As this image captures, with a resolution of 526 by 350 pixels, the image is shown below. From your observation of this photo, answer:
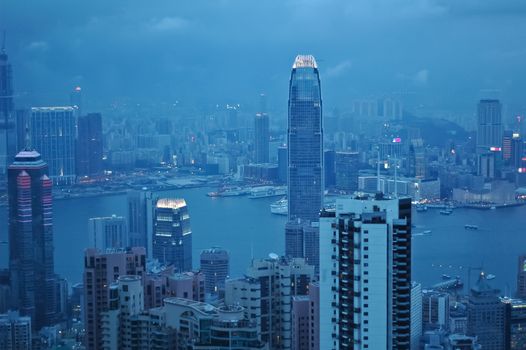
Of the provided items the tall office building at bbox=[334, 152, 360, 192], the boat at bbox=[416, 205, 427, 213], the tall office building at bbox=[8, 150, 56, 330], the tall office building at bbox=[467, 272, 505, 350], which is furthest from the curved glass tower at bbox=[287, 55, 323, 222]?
the tall office building at bbox=[467, 272, 505, 350]

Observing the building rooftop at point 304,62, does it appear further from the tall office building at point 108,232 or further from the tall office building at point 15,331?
the tall office building at point 15,331

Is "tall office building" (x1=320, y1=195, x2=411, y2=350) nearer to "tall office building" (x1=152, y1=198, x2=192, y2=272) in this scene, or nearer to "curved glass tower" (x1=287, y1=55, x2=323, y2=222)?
"tall office building" (x1=152, y1=198, x2=192, y2=272)

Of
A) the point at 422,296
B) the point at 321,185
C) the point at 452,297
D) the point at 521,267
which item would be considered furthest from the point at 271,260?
the point at 321,185

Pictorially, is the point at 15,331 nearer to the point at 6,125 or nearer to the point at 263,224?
the point at 6,125

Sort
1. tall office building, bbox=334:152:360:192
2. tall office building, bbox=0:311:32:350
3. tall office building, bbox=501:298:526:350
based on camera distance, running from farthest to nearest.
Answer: tall office building, bbox=334:152:360:192, tall office building, bbox=501:298:526:350, tall office building, bbox=0:311:32:350

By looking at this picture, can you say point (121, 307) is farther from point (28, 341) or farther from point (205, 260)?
point (205, 260)

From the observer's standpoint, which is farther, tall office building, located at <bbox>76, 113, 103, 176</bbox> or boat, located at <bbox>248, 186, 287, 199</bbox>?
boat, located at <bbox>248, 186, 287, 199</bbox>
